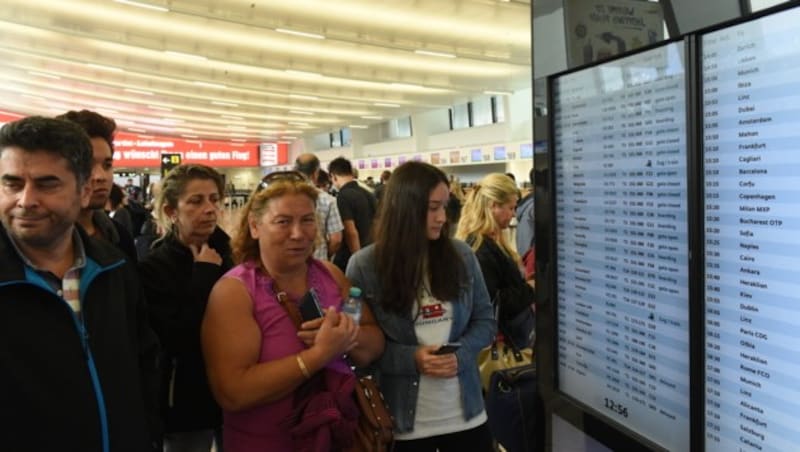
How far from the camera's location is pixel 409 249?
2.09 m

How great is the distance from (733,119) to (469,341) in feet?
3.99

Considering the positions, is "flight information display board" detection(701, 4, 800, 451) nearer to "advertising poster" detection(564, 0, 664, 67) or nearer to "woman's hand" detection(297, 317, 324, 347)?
"advertising poster" detection(564, 0, 664, 67)

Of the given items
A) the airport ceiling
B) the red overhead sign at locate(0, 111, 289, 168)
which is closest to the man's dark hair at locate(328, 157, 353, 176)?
→ the airport ceiling

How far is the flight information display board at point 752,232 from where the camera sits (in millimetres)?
1046

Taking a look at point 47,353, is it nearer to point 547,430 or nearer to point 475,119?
point 547,430

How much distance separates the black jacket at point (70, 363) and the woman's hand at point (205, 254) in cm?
38

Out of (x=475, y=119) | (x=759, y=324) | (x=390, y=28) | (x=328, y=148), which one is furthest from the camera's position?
(x=328, y=148)

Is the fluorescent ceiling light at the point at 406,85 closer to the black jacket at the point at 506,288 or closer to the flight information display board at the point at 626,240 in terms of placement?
the black jacket at the point at 506,288

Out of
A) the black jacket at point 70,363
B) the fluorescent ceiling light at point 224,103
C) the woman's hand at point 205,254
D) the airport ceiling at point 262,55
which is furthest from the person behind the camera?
the fluorescent ceiling light at point 224,103

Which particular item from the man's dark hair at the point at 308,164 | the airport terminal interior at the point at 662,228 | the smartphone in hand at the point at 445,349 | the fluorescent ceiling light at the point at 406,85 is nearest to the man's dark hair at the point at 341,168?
the man's dark hair at the point at 308,164

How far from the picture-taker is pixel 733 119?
114cm

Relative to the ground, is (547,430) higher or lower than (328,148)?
lower

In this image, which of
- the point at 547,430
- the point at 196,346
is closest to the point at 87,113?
the point at 196,346

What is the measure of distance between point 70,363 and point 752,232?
1492 mm
